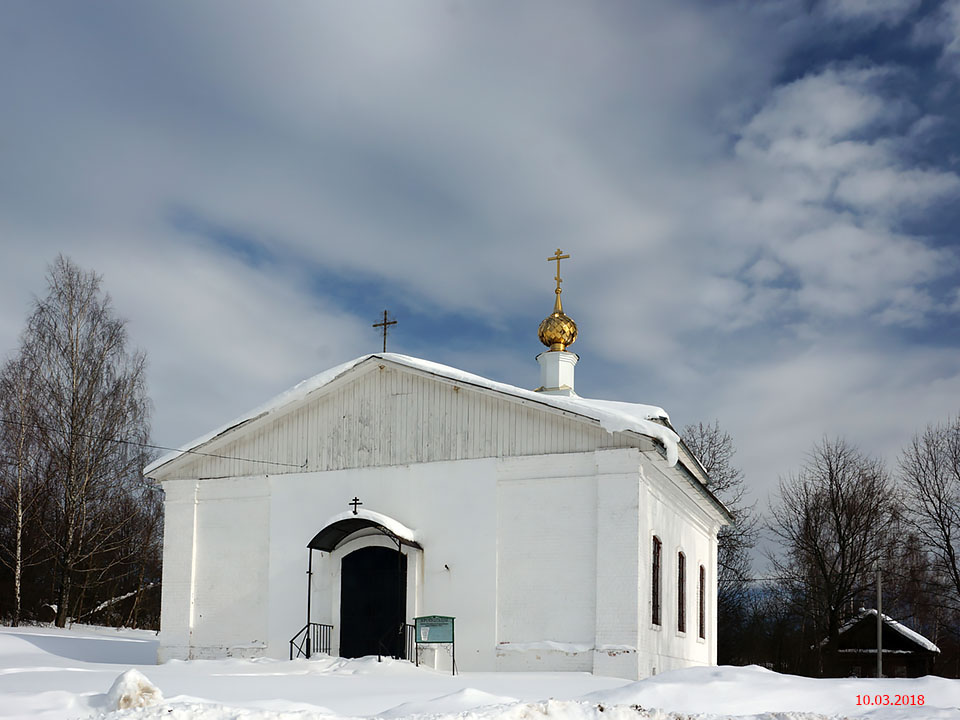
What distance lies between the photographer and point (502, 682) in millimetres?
12984

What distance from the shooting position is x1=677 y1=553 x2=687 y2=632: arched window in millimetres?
18828

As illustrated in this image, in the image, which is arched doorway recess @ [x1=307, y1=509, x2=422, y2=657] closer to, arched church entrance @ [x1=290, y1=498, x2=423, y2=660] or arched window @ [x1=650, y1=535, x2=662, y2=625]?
arched church entrance @ [x1=290, y1=498, x2=423, y2=660]

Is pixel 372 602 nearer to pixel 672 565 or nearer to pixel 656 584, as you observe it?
pixel 656 584

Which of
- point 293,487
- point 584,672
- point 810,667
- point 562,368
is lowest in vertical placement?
point 810,667

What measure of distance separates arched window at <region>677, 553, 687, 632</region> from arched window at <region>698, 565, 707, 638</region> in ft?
7.35

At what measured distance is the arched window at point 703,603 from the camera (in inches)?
841

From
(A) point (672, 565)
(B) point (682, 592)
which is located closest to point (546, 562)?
(A) point (672, 565)

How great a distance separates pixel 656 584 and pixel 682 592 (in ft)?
9.51

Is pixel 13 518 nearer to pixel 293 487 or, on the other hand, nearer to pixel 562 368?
→ pixel 293 487

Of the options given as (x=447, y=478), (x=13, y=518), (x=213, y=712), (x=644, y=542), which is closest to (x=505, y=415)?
(x=447, y=478)

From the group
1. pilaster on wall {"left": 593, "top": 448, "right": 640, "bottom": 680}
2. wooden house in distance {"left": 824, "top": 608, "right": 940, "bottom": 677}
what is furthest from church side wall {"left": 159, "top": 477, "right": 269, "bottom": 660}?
wooden house in distance {"left": 824, "top": 608, "right": 940, "bottom": 677}

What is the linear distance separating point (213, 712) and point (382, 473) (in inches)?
389
